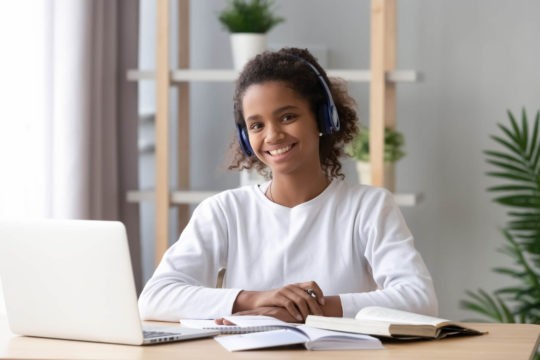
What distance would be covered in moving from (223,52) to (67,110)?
81 centimetres

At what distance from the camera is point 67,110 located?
3254mm

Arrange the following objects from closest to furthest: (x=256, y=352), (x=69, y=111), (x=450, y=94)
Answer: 1. (x=256, y=352)
2. (x=69, y=111)
3. (x=450, y=94)

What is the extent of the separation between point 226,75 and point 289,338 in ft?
6.31

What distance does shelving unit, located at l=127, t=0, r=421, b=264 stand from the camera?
3.33m

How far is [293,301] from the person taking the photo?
6.19 feet

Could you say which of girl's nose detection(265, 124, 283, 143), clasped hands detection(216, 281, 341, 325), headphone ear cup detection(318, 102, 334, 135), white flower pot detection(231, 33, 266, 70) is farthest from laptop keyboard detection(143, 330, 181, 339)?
white flower pot detection(231, 33, 266, 70)

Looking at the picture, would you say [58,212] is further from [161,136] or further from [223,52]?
[223,52]

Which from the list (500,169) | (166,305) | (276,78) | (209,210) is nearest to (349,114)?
(276,78)

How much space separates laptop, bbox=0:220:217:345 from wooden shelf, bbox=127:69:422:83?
177cm

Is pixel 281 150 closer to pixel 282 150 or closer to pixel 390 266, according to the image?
pixel 282 150

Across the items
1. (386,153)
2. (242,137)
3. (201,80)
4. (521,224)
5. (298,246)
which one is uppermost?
(201,80)

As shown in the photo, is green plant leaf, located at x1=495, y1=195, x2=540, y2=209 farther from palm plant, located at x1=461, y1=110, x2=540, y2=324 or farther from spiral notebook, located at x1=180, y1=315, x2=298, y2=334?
spiral notebook, located at x1=180, y1=315, x2=298, y2=334

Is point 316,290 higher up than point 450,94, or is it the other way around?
point 450,94

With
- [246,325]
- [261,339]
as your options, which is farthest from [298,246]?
[261,339]
